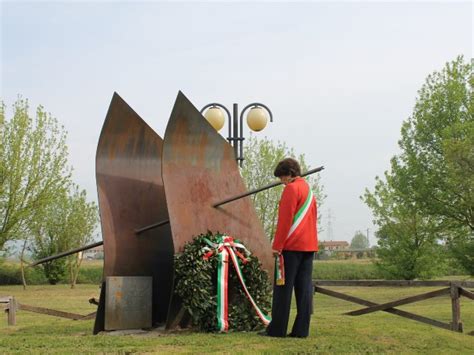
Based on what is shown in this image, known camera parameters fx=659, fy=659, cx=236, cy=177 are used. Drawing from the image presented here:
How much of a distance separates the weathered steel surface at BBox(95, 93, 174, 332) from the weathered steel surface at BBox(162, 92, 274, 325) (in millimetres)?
828

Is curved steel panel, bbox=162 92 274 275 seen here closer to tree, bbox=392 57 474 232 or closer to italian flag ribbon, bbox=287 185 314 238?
italian flag ribbon, bbox=287 185 314 238

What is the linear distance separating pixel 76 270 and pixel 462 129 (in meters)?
22.7

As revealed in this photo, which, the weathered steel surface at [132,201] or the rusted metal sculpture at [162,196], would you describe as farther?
the weathered steel surface at [132,201]

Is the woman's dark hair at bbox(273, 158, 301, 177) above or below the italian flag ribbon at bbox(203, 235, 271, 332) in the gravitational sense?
above

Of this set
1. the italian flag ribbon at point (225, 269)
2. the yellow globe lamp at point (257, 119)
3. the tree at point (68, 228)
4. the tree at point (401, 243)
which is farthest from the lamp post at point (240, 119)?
the tree at point (68, 228)

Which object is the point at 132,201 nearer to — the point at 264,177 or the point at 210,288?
the point at 210,288

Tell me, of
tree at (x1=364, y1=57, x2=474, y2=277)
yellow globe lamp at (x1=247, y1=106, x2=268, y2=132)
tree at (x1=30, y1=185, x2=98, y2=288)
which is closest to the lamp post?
yellow globe lamp at (x1=247, y1=106, x2=268, y2=132)

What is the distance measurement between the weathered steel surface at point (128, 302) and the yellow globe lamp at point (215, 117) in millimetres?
4557

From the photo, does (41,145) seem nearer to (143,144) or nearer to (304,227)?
(143,144)

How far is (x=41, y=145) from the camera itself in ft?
91.7

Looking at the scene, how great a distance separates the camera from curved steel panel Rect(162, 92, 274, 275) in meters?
8.48

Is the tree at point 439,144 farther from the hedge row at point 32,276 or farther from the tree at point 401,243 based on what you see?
the hedge row at point 32,276

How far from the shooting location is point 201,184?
8891 millimetres

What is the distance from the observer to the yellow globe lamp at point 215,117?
41.1 feet
